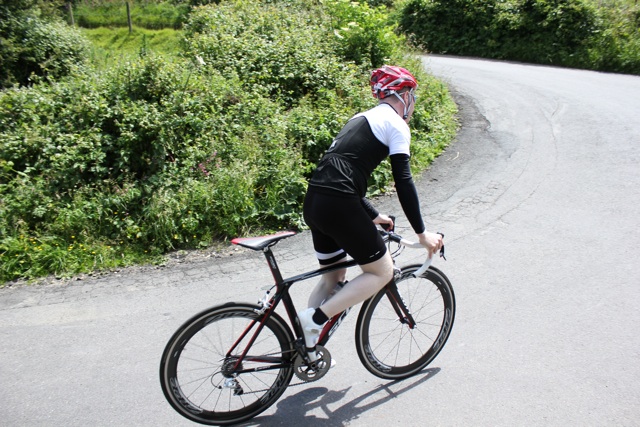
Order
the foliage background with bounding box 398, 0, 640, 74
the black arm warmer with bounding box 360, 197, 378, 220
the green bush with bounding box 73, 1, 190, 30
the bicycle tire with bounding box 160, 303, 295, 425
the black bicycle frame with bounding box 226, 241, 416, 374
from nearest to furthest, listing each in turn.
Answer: the bicycle tire with bounding box 160, 303, 295, 425 < the black bicycle frame with bounding box 226, 241, 416, 374 < the black arm warmer with bounding box 360, 197, 378, 220 < the foliage background with bounding box 398, 0, 640, 74 < the green bush with bounding box 73, 1, 190, 30

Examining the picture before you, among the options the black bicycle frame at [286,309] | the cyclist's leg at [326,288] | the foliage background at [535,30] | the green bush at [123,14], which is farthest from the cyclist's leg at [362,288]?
the green bush at [123,14]

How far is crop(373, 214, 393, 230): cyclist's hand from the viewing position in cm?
378

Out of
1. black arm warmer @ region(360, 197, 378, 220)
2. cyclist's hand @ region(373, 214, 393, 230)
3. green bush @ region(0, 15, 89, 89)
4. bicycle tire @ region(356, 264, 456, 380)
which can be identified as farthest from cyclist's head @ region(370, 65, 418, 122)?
green bush @ region(0, 15, 89, 89)

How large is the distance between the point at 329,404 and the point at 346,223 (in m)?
1.33

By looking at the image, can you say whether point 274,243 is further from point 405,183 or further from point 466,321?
point 466,321

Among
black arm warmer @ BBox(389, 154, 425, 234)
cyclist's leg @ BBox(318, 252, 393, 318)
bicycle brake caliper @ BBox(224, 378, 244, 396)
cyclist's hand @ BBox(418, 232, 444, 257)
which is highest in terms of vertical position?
black arm warmer @ BBox(389, 154, 425, 234)

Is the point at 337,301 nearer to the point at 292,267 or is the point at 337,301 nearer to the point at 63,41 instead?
the point at 292,267

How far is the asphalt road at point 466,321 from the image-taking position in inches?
145

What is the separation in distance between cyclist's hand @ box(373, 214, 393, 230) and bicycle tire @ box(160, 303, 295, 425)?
0.95 meters

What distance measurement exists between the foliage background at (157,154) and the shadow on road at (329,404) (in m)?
2.87

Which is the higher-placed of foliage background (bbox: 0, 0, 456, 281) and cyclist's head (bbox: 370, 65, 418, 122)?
cyclist's head (bbox: 370, 65, 418, 122)

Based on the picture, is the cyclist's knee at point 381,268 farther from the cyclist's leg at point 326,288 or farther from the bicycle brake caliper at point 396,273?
the cyclist's leg at point 326,288

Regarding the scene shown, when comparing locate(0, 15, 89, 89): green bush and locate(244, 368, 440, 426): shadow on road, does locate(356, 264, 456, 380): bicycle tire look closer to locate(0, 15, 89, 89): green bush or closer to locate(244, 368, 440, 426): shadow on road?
locate(244, 368, 440, 426): shadow on road

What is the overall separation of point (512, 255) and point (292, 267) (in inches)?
92.0
